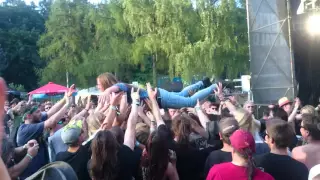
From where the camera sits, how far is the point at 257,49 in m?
12.4

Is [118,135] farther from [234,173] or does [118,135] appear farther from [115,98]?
[234,173]

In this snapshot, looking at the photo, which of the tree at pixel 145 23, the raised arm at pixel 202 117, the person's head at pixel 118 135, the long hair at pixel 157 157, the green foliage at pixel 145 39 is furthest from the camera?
→ the tree at pixel 145 23

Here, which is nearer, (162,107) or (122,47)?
(162,107)

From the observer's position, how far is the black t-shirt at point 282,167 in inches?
148

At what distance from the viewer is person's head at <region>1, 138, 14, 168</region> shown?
3770 millimetres

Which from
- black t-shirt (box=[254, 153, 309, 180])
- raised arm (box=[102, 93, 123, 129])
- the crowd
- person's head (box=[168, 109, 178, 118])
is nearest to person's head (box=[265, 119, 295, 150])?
the crowd

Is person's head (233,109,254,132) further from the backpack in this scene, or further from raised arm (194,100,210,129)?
the backpack

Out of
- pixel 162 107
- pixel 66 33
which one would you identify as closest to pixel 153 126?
pixel 162 107

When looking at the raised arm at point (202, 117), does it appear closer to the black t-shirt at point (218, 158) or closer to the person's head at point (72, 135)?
the black t-shirt at point (218, 158)

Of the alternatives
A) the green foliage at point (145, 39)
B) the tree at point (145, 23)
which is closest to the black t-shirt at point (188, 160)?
→ the green foliage at point (145, 39)

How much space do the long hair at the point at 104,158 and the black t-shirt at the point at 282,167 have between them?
1.29 metres

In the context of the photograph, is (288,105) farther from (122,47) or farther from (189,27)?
(122,47)

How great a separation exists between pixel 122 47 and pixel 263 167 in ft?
82.1

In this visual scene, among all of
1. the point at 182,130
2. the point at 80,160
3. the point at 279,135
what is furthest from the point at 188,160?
the point at 80,160
